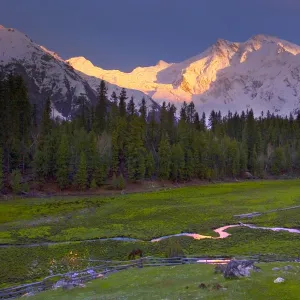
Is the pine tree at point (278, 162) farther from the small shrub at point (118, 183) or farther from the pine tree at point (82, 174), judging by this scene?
the pine tree at point (82, 174)

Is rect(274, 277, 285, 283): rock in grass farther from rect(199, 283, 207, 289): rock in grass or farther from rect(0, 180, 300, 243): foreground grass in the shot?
rect(0, 180, 300, 243): foreground grass

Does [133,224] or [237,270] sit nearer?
Answer: [237,270]

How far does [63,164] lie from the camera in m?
109

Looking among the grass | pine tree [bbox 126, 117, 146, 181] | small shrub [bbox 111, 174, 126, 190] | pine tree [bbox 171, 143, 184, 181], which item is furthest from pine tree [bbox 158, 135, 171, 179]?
the grass

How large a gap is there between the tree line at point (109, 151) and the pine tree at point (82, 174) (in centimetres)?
26

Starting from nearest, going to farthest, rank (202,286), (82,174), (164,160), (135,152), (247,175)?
1. (202,286)
2. (82,174)
3. (135,152)
4. (164,160)
5. (247,175)

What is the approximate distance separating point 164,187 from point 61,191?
1185 inches

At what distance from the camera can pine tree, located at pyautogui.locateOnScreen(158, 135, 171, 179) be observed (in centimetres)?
12419

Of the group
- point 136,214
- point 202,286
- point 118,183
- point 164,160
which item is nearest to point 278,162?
point 164,160

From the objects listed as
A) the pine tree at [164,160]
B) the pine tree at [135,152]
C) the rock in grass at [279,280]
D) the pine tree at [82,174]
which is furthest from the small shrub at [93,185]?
the rock in grass at [279,280]

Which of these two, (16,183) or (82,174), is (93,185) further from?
(16,183)

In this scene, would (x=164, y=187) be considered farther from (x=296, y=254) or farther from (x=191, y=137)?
(x=296, y=254)

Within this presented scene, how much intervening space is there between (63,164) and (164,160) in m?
31.5

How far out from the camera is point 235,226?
202 feet
